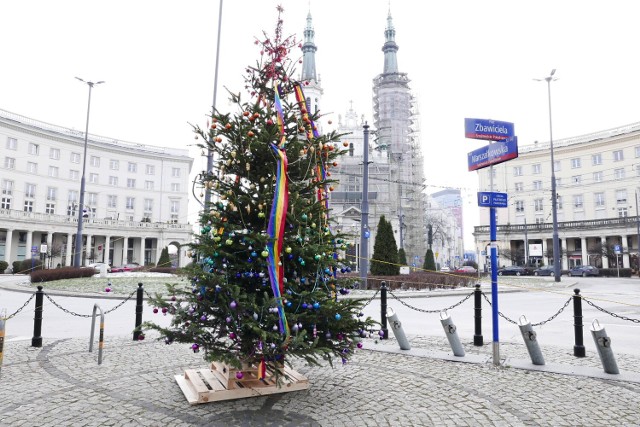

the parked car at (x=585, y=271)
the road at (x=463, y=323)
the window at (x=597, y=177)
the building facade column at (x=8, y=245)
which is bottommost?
the road at (x=463, y=323)

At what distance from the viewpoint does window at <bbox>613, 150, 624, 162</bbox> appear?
201ft

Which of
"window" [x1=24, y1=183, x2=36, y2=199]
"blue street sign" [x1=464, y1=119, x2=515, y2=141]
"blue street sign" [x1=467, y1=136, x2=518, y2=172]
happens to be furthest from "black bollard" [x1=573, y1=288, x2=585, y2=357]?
"window" [x1=24, y1=183, x2=36, y2=199]

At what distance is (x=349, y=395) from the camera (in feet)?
17.7

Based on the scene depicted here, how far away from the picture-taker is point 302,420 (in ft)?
14.8

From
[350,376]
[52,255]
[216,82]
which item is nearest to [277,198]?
[350,376]

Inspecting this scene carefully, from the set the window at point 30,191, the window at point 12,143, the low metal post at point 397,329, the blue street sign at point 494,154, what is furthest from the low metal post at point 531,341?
the window at point 30,191

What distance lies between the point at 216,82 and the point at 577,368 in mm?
15146

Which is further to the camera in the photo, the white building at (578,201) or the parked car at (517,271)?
the white building at (578,201)

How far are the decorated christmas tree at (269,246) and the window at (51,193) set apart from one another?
68.1 m

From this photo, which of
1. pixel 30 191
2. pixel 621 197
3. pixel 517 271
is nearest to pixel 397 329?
pixel 517 271

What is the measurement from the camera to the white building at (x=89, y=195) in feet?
190

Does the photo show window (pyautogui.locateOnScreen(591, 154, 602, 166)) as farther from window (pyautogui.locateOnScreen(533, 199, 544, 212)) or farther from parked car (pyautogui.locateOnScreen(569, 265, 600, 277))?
parked car (pyautogui.locateOnScreen(569, 265, 600, 277))

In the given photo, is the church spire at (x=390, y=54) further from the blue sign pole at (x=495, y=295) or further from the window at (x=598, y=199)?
the blue sign pole at (x=495, y=295)

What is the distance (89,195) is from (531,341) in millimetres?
72134
